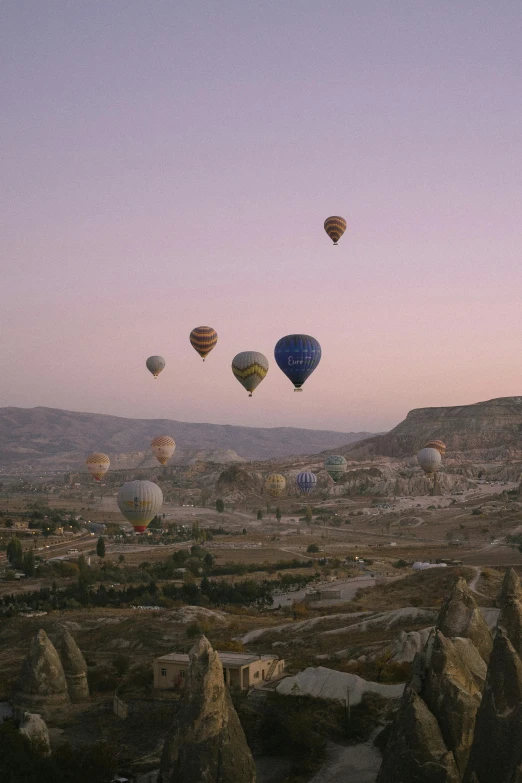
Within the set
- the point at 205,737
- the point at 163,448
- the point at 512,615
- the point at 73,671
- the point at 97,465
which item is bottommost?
the point at 73,671

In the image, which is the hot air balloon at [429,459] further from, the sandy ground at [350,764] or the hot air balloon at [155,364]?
the sandy ground at [350,764]

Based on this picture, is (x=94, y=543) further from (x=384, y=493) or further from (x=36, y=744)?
(x=36, y=744)

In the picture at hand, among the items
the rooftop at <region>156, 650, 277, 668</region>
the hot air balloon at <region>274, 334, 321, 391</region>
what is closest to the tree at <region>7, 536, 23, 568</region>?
the hot air balloon at <region>274, 334, 321, 391</region>

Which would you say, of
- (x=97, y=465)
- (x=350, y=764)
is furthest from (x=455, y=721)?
(x=97, y=465)

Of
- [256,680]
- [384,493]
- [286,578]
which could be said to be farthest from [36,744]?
[384,493]

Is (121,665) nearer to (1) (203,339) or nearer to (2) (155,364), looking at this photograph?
(1) (203,339)

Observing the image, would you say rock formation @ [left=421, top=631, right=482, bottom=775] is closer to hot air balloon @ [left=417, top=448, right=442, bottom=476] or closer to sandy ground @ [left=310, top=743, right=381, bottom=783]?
sandy ground @ [left=310, top=743, right=381, bottom=783]
